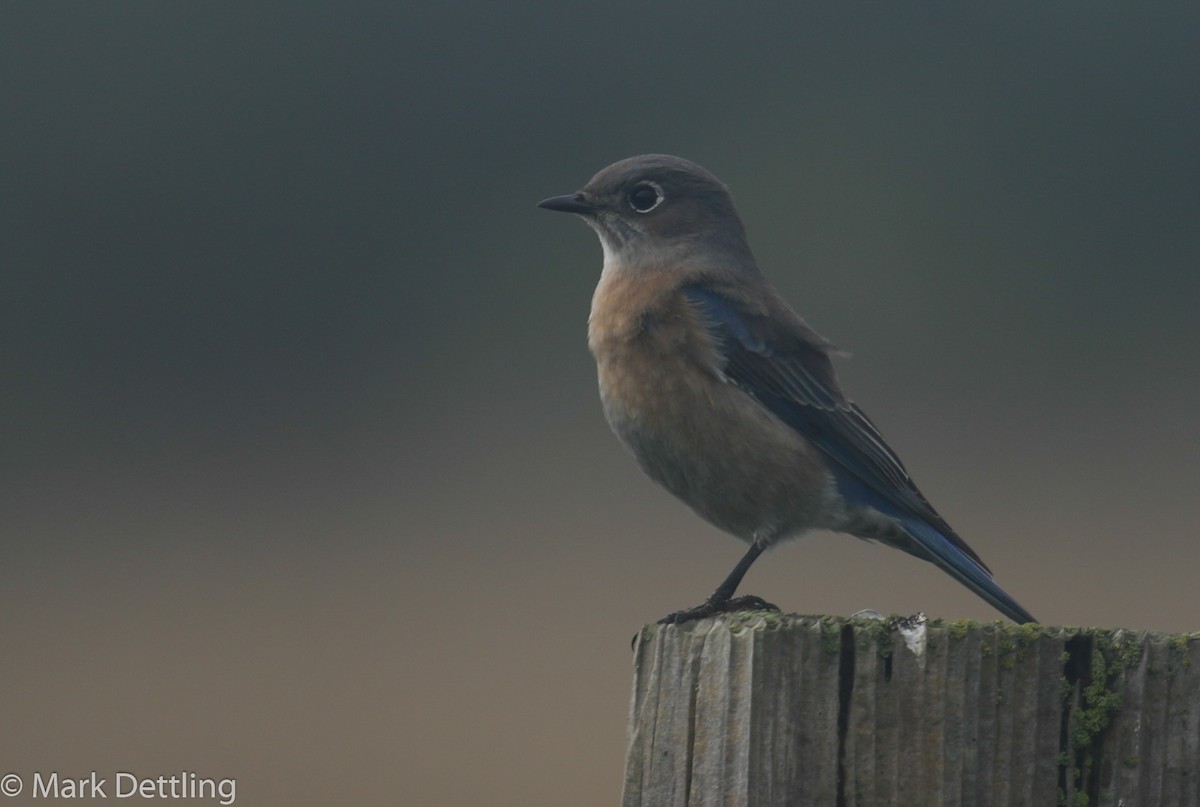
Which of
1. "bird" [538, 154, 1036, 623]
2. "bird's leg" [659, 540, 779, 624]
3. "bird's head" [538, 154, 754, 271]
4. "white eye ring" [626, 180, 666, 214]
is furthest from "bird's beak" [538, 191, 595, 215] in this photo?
"bird's leg" [659, 540, 779, 624]

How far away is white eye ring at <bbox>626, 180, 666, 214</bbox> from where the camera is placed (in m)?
7.12

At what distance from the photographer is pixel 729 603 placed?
17.6ft

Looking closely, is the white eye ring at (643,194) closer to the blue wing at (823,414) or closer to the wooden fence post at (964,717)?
the blue wing at (823,414)

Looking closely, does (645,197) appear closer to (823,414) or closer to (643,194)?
(643,194)

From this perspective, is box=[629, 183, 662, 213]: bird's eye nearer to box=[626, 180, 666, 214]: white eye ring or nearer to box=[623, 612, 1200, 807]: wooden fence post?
box=[626, 180, 666, 214]: white eye ring

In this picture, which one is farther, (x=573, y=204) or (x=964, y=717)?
(x=573, y=204)

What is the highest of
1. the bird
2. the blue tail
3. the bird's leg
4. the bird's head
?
the bird's head

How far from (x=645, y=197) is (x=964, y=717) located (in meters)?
4.28

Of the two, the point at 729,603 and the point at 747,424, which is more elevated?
the point at 747,424

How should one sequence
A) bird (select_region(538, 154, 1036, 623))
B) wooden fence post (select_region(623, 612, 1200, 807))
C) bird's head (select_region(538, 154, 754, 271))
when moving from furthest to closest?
1. bird's head (select_region(538, 154, 754, 271))
2. bird (select_region(538, 154, 1036, 623))
3. wooden fence post (select_region(623, 612, 1200, 807))

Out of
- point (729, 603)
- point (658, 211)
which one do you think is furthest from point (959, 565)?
point (658, 211)

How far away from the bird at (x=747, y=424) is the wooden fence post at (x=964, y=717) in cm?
263

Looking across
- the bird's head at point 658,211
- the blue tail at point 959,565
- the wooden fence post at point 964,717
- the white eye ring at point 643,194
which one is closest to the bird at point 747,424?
the blue tail at point 959,565

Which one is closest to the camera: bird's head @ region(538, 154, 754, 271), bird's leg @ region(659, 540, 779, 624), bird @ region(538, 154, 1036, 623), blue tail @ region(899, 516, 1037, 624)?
bird's leg @ region(659, 540, 779, 624)
